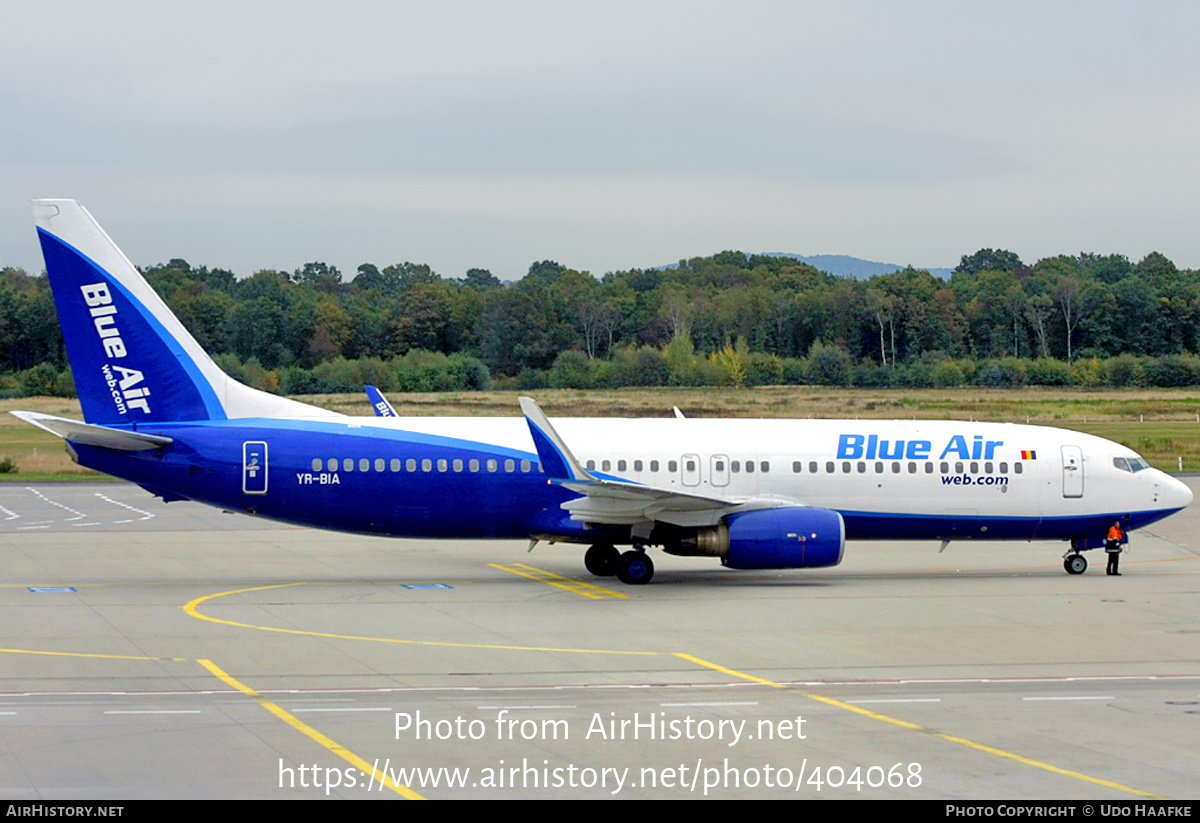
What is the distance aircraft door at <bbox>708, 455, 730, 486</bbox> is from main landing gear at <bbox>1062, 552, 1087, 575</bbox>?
8.08m

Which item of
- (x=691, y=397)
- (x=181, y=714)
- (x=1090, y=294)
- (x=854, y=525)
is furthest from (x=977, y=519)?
(x=1090, y=294)

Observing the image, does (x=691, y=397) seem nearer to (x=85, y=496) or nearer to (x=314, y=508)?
(x=85, y=496)

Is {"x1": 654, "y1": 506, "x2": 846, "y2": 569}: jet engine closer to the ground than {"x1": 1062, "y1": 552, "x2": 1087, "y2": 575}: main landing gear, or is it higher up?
higher up

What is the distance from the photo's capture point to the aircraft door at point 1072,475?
30266 mm

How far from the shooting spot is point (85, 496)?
49.2 meters

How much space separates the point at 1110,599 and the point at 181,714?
1818 centimetres

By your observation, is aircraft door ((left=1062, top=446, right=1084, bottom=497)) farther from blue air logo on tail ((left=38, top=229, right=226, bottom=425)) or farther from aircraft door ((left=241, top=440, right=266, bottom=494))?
blue air logo on tail ((left=38, top=229, right=226, bottom=425))

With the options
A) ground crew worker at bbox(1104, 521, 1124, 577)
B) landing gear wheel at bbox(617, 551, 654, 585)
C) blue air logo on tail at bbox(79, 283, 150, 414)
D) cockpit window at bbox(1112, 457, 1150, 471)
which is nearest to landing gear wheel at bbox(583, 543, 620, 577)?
landing gear wheel at bbox(617, 551, 654, 585)

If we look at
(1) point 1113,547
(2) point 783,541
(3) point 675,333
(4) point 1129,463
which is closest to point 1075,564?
(1) point 1113,547

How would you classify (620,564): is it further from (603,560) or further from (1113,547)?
(1113,547)

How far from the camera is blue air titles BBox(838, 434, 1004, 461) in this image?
29.6 metres

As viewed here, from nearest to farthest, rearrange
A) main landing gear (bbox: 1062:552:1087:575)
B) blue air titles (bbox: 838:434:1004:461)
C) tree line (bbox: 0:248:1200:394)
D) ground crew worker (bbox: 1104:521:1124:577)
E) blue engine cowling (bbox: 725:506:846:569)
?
blue engine cowling (bbox: 725:506:846:569) < blue air titles (bbox: 838:434:1004:461) < ground crew worker (bbox: 1104:521:1124:577) < main landing gear (bbox: 1062:552:1087:575) < tree line (bbox: 0:248:1200:394)

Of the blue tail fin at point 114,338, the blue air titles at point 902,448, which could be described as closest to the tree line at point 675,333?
the blue tail fin at point 114,338

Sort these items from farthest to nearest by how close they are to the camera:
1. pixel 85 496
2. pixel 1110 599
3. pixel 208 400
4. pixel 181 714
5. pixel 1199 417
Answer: pixel 1199 417 → pixel 85 496 → pixel 208 400 → pixel 1110 599 → pixel 181 714
